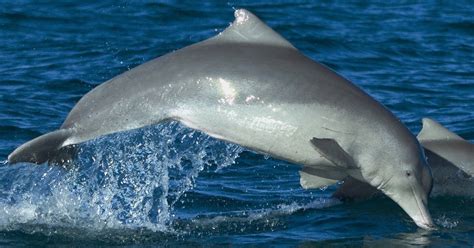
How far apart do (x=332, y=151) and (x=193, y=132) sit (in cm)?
490

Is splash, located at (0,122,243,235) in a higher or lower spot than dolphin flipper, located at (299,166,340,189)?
lower

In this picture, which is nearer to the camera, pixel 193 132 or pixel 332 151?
pixel 332 151

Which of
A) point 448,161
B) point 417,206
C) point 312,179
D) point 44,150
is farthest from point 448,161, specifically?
point 44,150

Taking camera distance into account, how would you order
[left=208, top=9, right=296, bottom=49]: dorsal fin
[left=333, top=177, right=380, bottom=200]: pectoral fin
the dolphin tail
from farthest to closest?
[left=333, top=177, right=380, bottom=200]: pectoral fin < [left=208, top=9, right=296, bottom=49]: dorsal fin < the dolphin tail

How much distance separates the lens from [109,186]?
13961mm

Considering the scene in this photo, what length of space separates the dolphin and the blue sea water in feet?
0.58

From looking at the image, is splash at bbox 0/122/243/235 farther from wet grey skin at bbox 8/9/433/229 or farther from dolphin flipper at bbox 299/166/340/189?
dolphin flipper at bbox 299/166/340/189

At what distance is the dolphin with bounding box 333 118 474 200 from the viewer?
46.9 ft

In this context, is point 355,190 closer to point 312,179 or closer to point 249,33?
point 312,179

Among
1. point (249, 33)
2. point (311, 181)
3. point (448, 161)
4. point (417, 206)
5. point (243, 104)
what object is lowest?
point (448, 161)

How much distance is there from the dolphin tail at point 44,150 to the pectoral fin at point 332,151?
244 cm

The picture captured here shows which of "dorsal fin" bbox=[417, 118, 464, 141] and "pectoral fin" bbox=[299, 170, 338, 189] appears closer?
"pectoral fin" bbox=[299, 170, 338, 189]

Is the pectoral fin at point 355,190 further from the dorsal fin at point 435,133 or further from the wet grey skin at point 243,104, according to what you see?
the wet grey skin at point 243,104

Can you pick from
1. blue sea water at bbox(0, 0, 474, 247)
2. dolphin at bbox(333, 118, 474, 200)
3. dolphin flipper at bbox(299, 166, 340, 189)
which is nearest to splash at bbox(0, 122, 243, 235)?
blue sea water at bbox(0, 0, 474, 247)
